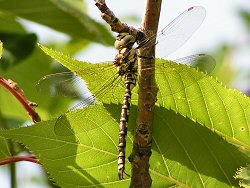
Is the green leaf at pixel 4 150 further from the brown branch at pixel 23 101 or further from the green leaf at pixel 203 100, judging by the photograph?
the green leaf at pixel 203 100

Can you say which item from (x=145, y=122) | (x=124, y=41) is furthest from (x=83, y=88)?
(x=145, y=122)

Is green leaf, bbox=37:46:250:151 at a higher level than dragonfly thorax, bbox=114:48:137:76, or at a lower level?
lower

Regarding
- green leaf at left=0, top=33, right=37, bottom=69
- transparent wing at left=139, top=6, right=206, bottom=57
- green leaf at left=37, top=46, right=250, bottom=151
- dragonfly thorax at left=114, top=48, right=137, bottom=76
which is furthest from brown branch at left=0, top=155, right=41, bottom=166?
green leaf at left=0, top=33, right=37, bottom=69

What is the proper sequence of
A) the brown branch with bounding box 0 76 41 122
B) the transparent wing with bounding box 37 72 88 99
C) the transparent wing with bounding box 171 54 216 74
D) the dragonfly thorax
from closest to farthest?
the brown branch with bounding box 0 76 41 122 → the dragonfly thorax → the transparent wing with bounding box 171 54 216 74 → the transparent wing with bounding box 37 72 88 99

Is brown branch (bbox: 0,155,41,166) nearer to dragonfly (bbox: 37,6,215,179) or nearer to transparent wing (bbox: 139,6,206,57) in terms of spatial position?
dragonfly (bbox: 37,6,215,179)

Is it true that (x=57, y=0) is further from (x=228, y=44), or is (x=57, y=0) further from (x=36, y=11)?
(x=228, y=44)

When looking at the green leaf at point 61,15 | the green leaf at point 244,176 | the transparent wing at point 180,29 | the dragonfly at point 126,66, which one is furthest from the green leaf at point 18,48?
the green leaf at point 244,176

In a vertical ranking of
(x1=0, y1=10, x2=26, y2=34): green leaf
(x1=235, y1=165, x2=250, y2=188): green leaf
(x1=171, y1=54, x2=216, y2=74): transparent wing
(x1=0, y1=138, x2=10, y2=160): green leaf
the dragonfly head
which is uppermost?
(x1=0, y1=10, x2=26, y2=34): green leaf
